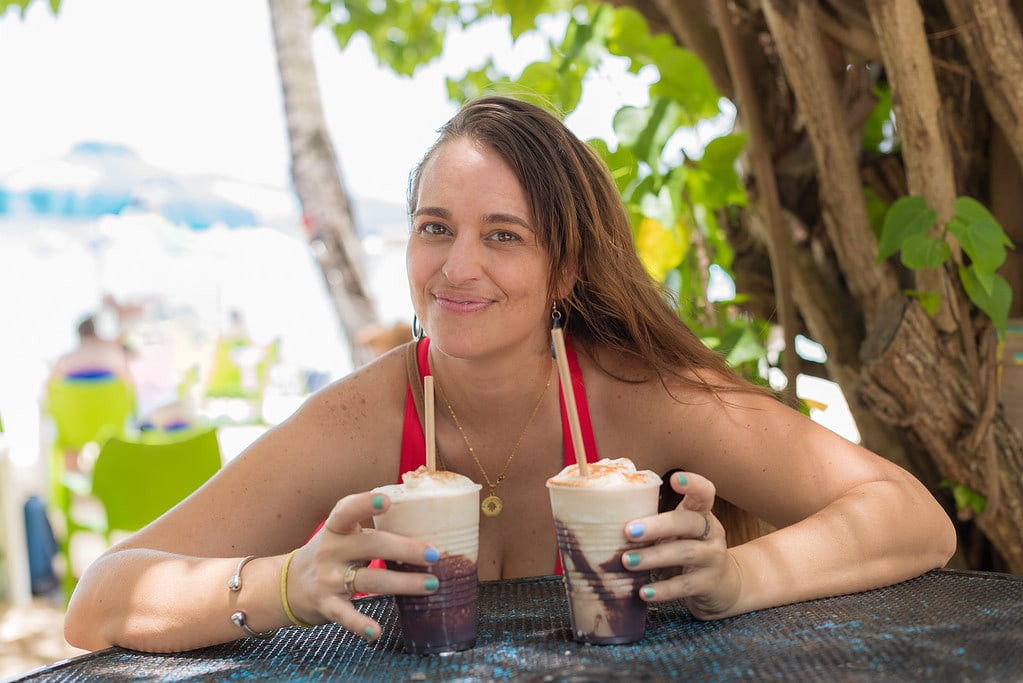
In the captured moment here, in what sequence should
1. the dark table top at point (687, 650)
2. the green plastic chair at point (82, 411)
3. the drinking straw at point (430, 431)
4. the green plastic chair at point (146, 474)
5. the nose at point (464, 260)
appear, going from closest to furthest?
the dark table top at point (687, 650) < the drinking straw at point (430, 431) < the nose at point (464, 260) < the green plastic chair at point (146, 474) < the green plastic chair at point (82, 411)

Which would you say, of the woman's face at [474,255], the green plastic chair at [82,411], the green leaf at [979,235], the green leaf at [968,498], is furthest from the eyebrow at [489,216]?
the green plastic chair at [82,411]

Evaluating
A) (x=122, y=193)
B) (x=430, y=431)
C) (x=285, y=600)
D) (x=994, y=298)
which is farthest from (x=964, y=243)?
(x=122, y=193)

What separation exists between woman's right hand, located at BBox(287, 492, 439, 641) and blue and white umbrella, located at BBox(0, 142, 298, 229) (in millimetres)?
7637

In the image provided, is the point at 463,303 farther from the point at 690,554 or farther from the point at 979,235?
the point at 979,235

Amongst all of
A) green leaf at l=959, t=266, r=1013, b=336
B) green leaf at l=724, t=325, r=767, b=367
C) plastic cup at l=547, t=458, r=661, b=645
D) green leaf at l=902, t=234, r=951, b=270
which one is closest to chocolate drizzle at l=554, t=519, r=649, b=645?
plastic cup at l=547, t=458, r=661, b=645

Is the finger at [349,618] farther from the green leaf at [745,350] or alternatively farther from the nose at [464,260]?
the green leaf at [745,350]

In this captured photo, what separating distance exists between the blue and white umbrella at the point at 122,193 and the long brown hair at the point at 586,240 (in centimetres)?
694

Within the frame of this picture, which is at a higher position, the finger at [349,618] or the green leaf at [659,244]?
the green leaf at [659,244]

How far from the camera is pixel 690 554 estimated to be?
3.98 feet

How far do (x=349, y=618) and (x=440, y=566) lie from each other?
0.13 m

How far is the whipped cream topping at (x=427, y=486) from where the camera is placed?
46.4 inches

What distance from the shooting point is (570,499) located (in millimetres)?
1192

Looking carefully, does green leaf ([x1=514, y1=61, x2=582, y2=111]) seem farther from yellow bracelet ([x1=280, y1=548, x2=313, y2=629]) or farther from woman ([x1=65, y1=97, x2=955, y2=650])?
yellow bracelet ([x1=280, y1=548, x2=313, y2=629])

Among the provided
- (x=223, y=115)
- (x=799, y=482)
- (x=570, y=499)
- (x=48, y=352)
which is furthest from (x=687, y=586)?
(x=223, y=115)
